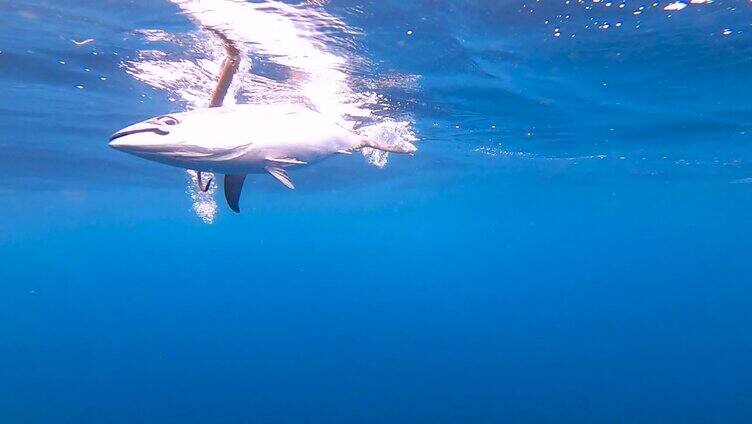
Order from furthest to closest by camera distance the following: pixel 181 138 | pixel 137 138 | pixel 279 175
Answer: pixel 279 175 < pixel 181 138 < pixel 137 138

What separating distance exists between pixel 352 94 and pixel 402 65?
102 inches

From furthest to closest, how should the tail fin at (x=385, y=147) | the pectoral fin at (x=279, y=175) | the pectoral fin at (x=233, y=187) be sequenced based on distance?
1. the tail fin at (x=385, y=147)
2. the pectoral fin at (x=233, y=187)
3. the pectoral fin at (x=279, y=175)

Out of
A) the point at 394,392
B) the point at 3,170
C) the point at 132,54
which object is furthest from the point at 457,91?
the point at 3,170

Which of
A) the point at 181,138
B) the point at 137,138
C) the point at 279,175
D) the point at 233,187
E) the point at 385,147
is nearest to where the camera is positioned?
the point at 137,138

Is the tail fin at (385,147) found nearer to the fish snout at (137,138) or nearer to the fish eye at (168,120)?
the fish eye at (168,120)

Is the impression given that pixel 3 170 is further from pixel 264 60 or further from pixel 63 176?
pixel 264 60

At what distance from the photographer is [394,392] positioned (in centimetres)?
3028

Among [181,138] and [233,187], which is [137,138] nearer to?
[181,138]

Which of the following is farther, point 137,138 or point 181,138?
point 181,138

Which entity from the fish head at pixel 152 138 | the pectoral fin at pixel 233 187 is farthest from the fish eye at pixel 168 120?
the pectoral fin at pixel 233 187

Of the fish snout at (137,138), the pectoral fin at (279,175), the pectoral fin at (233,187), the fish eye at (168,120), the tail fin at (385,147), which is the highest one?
the tail fin at (385,147)

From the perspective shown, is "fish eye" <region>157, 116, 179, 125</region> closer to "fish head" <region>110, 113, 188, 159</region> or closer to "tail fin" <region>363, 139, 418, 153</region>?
"fish head" <region>110, 113, 188, 159</region>

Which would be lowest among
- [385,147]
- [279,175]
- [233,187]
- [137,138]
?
[233,187]

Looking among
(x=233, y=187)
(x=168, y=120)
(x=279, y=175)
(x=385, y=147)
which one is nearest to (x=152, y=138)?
(x=168, y=120)
